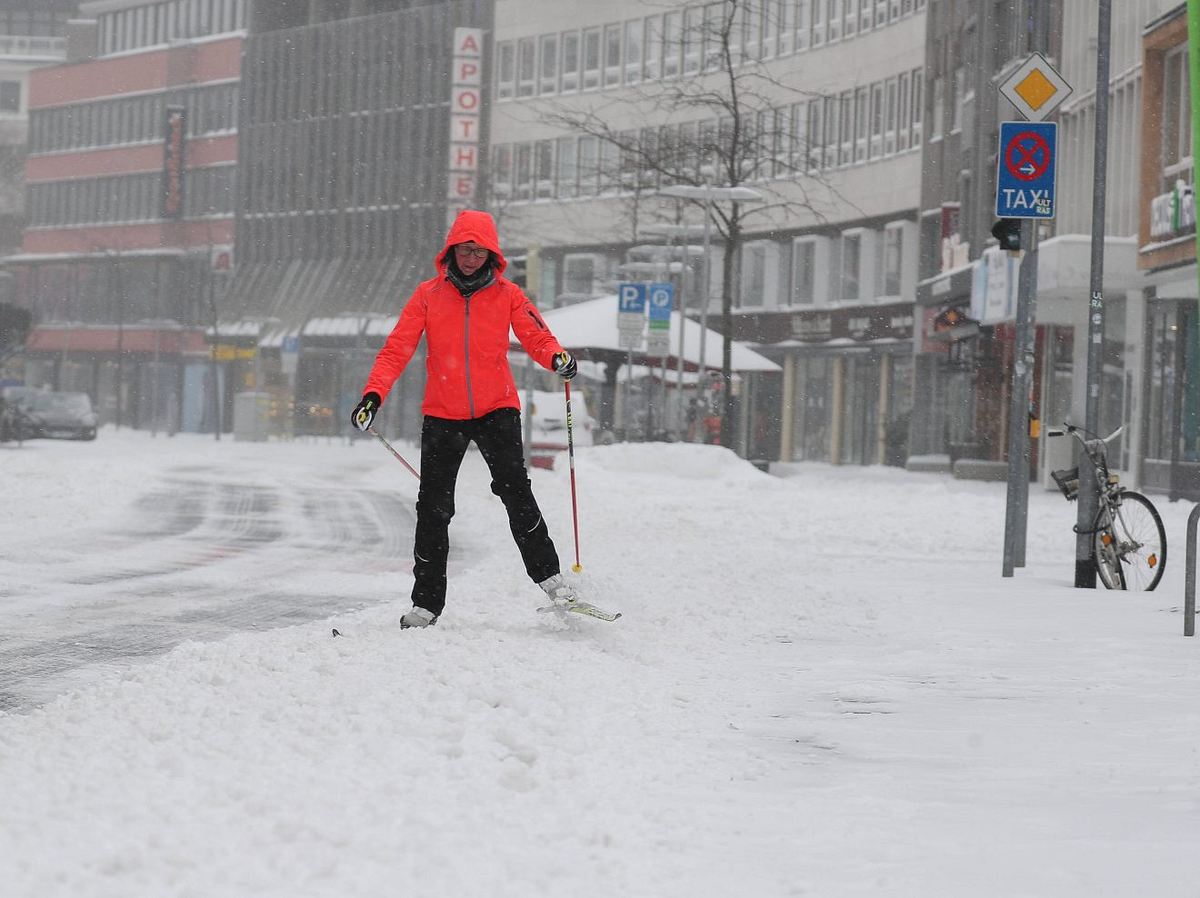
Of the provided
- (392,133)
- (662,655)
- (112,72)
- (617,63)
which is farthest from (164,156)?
(662,655)

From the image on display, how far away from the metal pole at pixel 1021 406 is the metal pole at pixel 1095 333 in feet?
1.80

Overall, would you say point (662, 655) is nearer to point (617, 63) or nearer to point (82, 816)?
point (82, 816)

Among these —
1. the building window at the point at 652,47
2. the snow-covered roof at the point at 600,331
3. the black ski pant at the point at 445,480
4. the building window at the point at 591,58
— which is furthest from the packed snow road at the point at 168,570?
the building window at the point at 591,58

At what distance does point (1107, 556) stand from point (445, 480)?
578cm

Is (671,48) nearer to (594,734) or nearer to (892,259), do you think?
(892,259)

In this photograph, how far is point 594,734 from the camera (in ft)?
21.4

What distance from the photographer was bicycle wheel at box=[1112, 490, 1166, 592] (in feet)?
43.9

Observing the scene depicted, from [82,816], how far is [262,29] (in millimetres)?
89288

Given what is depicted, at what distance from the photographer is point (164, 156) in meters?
95.6

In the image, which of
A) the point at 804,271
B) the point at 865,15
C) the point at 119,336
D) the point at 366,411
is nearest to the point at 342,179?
the point at 119,336

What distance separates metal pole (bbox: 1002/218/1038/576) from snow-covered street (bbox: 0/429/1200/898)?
1.53 feet

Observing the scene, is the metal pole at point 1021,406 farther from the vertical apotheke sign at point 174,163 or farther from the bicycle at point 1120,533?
the vertical apotheke sign at point 174,163

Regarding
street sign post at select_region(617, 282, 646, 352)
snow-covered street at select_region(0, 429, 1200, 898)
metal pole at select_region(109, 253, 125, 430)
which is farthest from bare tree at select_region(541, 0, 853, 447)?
snow-covered street at select_region(0, 429, 1200, 898)

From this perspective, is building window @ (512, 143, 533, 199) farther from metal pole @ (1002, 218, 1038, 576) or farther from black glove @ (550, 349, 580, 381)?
black glove @ (550, 349, 580, 381)
